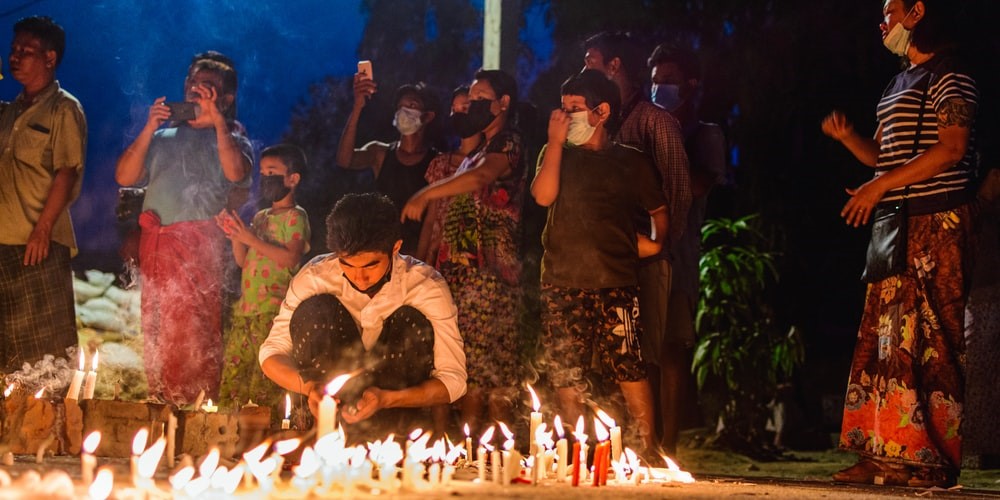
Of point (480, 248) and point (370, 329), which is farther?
point (480, 248)

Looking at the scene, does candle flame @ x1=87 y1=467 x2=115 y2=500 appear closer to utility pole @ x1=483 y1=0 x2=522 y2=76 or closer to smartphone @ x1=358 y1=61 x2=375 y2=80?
smartphone @ x1=358 y1=61 x2=375 y2=80

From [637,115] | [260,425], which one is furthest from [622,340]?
[260,425]

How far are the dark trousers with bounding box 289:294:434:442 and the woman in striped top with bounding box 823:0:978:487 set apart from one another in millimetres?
2108

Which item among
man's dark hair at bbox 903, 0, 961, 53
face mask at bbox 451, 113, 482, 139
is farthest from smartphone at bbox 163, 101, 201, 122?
man's dark hair at bbox 903, 0, 961, 53

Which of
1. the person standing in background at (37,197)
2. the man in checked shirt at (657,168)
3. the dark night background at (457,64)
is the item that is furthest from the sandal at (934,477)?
the person standing in background at (37,197)

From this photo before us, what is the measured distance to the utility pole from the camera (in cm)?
827

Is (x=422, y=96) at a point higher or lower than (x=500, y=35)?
lower

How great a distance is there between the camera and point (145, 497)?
11.1 feet

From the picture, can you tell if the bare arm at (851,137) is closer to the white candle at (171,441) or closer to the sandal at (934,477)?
the sandal at (934,477)

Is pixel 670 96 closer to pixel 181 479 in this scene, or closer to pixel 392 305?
pixel 392 305

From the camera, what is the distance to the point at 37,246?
7.77 meters

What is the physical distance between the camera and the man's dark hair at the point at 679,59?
710 centimetres

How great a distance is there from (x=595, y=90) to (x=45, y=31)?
159 inches

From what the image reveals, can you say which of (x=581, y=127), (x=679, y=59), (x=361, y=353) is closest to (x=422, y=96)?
(x=581, y=127)
